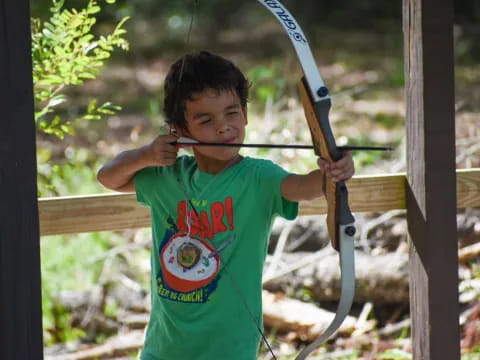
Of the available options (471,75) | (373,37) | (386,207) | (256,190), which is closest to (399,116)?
(471,75)

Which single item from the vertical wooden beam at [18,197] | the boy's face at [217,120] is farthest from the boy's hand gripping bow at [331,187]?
the vertical wooden beam at [18,197]

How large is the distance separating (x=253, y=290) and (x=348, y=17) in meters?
8.75

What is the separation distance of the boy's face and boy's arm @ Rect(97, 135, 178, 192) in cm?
7

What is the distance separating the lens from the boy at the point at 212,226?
2.18 metres

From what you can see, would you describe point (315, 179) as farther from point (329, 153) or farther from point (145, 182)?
point (145, 182)

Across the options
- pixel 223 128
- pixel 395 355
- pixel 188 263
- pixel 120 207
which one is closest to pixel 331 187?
pixel 223 128

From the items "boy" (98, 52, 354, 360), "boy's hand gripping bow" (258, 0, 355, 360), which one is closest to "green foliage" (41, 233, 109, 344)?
"boy" (98, 52, 354, 360)

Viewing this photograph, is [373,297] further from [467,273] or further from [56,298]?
[56,298]

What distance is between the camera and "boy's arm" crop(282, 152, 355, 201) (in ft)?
5.98

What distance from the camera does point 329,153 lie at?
72.0 inches

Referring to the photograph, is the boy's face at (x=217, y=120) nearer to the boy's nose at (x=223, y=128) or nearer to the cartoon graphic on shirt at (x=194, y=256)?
the boy's nose at (x=223, y=128)

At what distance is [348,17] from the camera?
34.7ft

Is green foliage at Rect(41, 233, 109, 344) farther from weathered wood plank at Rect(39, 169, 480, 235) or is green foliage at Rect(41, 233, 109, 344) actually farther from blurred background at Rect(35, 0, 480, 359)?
weathered wood plank at Rect(39, 169, 480, 235)

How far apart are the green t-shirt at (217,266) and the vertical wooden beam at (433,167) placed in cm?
52
